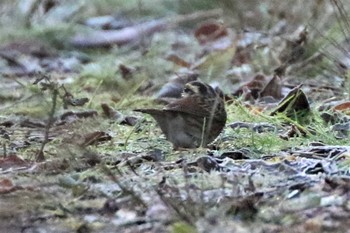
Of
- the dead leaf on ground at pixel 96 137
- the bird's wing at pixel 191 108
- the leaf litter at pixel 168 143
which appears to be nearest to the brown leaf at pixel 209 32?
the leaf litter at pixel 168 143

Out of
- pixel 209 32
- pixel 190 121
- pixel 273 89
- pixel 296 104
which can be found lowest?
pixel 209 32

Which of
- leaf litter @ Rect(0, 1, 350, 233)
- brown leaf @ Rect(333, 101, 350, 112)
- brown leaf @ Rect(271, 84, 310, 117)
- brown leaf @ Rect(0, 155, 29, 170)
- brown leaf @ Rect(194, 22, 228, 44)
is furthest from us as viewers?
brown leaf @ Rect(194, 22, 228, 44)

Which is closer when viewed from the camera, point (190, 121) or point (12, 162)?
point (12, 162)

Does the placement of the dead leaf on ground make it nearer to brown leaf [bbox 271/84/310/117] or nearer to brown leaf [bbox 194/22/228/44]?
brown leaf [bbox 271/84/310/117]

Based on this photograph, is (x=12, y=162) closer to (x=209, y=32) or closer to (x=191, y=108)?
(x=191, y=108)

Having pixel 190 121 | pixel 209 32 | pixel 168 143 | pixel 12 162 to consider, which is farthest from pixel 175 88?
pixel 209 32

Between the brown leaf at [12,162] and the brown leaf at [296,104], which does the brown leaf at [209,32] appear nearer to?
the brown leaf at [296,104]

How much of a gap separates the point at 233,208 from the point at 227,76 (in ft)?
12.3

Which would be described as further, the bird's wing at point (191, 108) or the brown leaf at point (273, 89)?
the brown leaf at point (273, 89)

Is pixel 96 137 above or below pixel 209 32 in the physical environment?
above

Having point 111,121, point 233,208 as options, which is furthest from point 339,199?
point 111,121

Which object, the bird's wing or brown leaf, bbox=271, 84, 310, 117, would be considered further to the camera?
brown leaf, bbox=271, 84, 310, 117

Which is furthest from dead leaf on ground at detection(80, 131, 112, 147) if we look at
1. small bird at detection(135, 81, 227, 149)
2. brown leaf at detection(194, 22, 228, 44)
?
brown leaf at detection(194, 22, 228, 44)

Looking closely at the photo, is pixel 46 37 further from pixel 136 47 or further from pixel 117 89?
pixel 117 89
